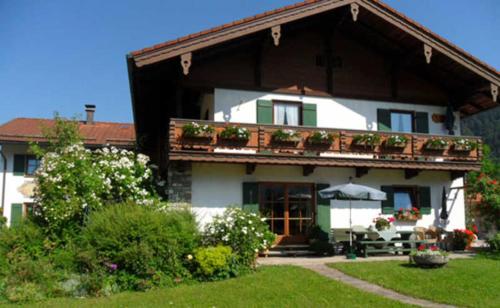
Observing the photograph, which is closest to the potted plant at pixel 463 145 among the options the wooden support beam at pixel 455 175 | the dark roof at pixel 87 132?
the wooden support beam at pixel 455 175

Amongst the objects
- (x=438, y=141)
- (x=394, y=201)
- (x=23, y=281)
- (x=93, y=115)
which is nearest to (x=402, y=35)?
(x=438, y=141)

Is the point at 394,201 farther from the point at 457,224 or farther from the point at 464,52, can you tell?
the point at 464,52

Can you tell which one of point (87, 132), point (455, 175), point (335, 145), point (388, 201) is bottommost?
point (388, 201)

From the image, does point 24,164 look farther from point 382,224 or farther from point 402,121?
point 402,121

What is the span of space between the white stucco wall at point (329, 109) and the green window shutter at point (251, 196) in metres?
2.08

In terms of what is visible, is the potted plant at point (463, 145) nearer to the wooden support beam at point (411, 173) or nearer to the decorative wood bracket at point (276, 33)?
the wooden support beam at point (411, 173)

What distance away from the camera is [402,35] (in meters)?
15.7

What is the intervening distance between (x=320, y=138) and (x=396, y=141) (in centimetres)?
254

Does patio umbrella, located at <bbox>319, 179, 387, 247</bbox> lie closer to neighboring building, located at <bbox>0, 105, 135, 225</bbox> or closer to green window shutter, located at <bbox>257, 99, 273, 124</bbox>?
green window shutter, located at <bbox>257, 99, 273, 124</bbox>

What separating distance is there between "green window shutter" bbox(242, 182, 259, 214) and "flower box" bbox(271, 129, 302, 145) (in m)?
1.57

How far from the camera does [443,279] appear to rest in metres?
9.98

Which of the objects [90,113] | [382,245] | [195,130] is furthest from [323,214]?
[90,113]

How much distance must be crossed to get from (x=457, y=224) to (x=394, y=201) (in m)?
2.46

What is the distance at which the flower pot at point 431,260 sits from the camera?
35.9ft
